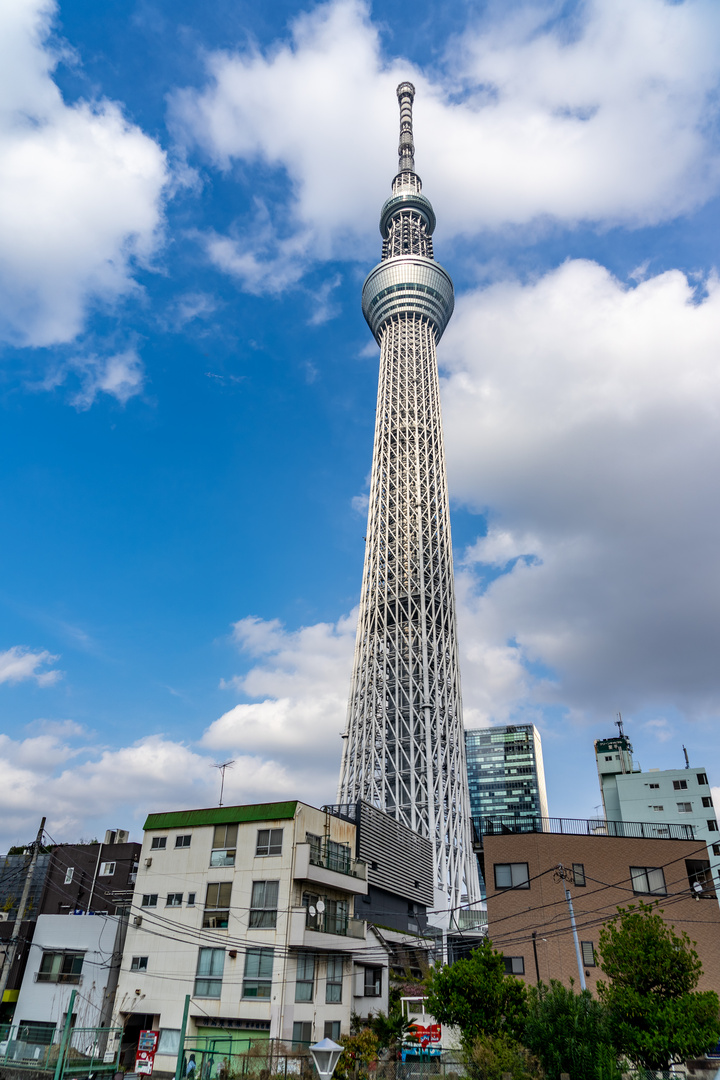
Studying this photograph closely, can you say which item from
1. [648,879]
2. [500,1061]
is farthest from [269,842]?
[648,879]

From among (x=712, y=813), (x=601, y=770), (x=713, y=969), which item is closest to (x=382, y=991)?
(x=713, y=969)

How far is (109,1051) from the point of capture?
35.4 meters

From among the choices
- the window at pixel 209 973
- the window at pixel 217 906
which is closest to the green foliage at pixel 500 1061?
the window at pixel 209 973

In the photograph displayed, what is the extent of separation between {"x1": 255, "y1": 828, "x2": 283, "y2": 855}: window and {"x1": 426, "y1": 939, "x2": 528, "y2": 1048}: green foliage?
32.0ft

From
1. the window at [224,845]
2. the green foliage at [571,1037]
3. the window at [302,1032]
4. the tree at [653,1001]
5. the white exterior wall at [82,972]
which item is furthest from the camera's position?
the white exterior wall at [82,972]

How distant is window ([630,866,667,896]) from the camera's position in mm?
37594

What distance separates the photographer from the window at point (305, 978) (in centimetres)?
3409

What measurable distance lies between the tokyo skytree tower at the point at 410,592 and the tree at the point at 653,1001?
141ft

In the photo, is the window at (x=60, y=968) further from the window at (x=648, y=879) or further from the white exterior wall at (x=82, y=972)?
the window at (x=648, y=879)

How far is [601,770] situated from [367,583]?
46687mm

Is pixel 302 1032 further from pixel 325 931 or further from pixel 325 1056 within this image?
pixel 325 1056

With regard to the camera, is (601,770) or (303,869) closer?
(303,869)

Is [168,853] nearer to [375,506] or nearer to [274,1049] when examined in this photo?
[274,1049]

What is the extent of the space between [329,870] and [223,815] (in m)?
6.08
